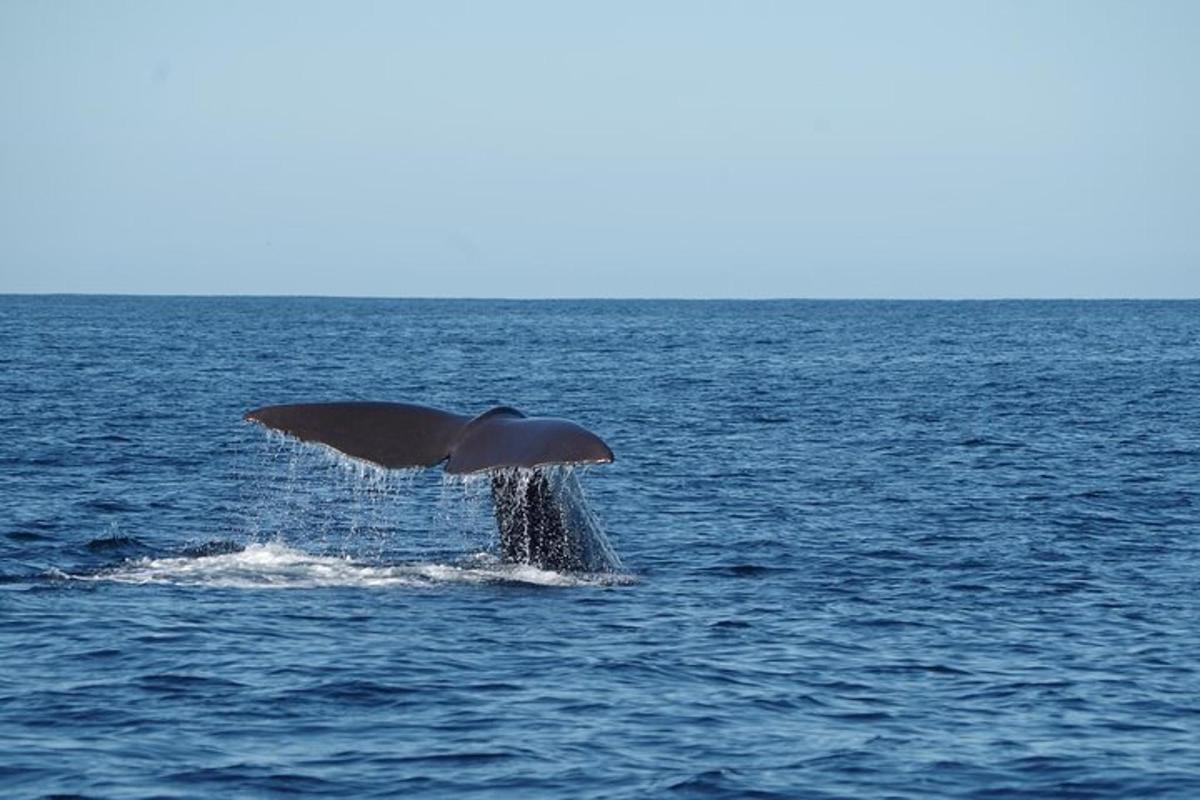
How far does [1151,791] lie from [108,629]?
7449 mm

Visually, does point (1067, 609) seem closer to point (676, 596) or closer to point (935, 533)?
point (676, 596)

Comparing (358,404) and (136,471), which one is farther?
(136,471)

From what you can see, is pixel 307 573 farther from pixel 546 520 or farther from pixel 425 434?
pixel 425 434

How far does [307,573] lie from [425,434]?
3.26 m

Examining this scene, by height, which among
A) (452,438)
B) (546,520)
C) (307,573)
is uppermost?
(452,438)

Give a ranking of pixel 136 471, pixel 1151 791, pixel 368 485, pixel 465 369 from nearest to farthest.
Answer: pixel 1151 791 < pixel 136 471 < pixel 368 485 < pixel 465 369

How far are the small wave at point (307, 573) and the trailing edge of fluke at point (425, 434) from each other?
230cm

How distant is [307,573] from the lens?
53.0 ft

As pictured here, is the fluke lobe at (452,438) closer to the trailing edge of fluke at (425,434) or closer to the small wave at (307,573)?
the trailing edge of fluke at (425,434)

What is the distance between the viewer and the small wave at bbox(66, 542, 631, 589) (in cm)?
1553

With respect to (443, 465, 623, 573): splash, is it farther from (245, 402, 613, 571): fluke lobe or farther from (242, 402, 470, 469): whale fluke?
(242, 402, 470, 469): whale fluke

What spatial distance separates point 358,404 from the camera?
1352cm

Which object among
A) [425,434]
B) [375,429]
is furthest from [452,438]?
[375,429]

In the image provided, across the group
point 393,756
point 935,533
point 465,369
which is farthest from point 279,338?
point 393,756
